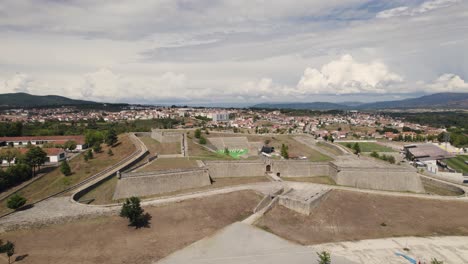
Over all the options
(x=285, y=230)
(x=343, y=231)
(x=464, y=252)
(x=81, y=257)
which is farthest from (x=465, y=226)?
(x=81, y=257)

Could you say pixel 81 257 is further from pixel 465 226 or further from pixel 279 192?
pixel 465 226

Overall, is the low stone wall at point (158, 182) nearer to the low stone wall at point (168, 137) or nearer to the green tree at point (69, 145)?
the low stone wall at point (168, 137)

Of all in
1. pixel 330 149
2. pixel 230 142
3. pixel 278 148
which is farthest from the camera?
pixel 230 142

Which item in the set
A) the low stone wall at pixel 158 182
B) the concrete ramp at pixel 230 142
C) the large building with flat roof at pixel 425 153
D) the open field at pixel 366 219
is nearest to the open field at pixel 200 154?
the concrete ramp at pixel 230 142

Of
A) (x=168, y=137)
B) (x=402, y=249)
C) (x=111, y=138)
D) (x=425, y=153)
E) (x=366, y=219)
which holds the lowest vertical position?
(x=402, y=249)

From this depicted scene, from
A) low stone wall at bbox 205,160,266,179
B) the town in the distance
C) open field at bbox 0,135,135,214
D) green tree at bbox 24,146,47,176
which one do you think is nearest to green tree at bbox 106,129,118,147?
the town in the distance

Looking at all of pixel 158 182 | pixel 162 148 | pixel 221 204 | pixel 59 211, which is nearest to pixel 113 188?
pixel 158 182

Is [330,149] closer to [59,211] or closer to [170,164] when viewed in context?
[170,164]

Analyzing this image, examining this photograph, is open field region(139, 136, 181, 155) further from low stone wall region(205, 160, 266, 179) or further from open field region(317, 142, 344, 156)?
open field region(317, 142, 344, 156)
